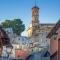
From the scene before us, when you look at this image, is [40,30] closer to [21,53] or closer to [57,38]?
[21,53]

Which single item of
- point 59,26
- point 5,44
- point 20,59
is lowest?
point 20,59

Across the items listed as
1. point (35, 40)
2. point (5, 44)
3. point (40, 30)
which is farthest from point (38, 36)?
point (5, 44)

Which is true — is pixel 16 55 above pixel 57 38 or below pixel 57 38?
below

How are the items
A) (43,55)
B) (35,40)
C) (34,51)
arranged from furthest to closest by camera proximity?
1. (35,40)
2. (34,51)
3. (43,55)

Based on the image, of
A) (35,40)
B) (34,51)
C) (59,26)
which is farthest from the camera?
(35,40)

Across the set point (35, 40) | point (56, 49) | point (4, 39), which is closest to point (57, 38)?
point (56, 49)

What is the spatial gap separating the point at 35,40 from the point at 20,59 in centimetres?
376

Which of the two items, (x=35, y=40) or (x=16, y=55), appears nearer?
(x=16, y=55)

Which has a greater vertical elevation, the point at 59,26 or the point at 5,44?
the point at 59,26

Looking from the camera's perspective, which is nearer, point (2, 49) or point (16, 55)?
point (2, 49)

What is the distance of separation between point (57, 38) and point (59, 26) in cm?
43

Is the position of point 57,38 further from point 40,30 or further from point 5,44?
point 40,30

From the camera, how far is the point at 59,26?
9.38 metres

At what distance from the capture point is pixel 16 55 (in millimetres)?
15586
